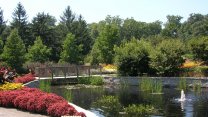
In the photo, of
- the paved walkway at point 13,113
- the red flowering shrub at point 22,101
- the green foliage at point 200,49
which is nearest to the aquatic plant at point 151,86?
the green foliage at point 200,49

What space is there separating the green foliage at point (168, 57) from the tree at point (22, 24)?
110 ft

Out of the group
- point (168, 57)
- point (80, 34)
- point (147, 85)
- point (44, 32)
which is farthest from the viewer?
point (80, 34)

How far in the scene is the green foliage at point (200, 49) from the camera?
3525 centimetres

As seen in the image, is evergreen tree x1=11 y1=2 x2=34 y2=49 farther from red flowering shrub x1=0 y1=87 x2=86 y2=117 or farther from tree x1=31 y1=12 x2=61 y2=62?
red flowering shrub x1=0 y1=87 x2=86 y2=117

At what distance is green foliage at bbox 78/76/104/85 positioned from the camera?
35.9 metres

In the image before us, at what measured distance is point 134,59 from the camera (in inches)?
1439

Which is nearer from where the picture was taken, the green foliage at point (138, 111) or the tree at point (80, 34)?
the green foliage at point (138, 111)

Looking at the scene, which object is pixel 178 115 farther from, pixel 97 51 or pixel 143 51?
pixel 97 51

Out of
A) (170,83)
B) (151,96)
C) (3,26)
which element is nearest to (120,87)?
(170,83)

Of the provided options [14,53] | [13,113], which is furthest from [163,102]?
[14,53]

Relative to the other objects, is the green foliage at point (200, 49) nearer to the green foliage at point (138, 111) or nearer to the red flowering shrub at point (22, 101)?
the green foliage at point (138, 111)

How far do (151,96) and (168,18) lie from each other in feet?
352

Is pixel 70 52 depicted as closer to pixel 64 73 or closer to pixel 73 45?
pixel 73 45

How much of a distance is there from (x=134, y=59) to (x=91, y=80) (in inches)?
179
